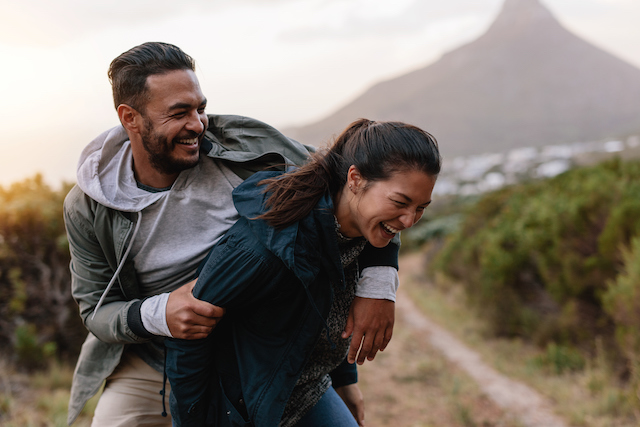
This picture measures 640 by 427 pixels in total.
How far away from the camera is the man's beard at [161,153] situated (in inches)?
84.6

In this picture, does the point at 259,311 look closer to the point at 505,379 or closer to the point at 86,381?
the point at 86,381

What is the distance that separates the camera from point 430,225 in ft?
89.4

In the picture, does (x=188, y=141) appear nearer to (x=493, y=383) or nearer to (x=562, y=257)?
(x=562, y=257)

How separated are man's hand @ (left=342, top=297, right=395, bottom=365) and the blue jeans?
253mm

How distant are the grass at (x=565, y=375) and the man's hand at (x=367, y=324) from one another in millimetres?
3809

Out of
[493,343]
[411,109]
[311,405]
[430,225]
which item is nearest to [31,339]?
[311,405]

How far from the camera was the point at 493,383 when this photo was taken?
7.06 metres

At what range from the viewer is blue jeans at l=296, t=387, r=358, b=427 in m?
2.07

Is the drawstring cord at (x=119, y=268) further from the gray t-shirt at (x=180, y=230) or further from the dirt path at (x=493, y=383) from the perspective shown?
the dirt path at (x=493, y=383)

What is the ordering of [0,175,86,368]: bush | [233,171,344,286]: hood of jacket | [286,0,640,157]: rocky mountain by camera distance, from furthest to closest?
[286,0,640,157]: rocky mountain, [0,175,86,368]: bush, [233,171,344,286]: hood of jacket

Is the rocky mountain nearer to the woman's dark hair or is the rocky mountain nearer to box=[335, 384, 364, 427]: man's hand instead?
box=[335, 384, 364, 427]: man's hand

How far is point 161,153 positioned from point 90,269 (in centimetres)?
56

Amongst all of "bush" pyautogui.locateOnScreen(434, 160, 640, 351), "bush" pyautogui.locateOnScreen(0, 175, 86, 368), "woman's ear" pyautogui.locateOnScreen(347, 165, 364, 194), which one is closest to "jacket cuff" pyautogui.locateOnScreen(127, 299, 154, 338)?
"woman's ear" pyautogui.locateOnScreen(347, 165, 364, 194)

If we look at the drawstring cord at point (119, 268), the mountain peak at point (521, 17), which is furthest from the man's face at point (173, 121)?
the mountain peak at point (521, 17)
